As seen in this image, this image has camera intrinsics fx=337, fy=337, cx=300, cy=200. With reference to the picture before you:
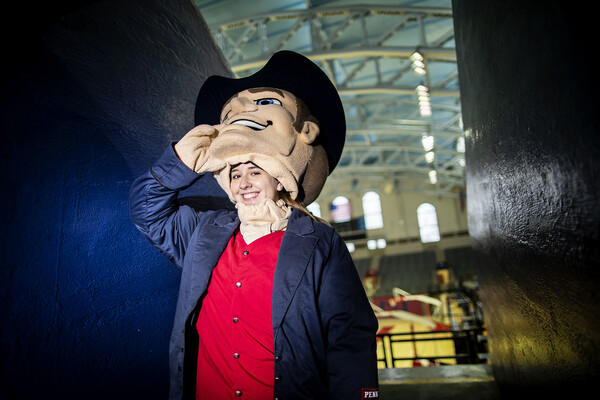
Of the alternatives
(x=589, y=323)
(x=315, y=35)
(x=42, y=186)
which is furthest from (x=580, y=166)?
(x=315, y=35)

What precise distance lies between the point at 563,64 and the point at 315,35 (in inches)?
294

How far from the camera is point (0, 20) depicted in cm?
113

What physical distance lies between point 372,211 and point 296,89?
23.2 metres

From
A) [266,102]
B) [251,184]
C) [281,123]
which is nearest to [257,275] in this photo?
[251,184]

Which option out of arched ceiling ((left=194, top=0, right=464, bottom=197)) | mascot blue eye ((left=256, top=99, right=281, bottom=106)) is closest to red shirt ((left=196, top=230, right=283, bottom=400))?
mascot blue eye ((left=256, top=99, right=281, bottom=106))

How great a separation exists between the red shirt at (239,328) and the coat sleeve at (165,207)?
0.93ft

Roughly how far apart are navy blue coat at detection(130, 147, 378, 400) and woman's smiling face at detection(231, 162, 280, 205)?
0.17 m

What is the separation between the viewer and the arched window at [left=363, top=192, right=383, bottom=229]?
79.4ft

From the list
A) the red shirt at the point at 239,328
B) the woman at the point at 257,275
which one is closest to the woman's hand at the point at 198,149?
the woman at the point at 257,275

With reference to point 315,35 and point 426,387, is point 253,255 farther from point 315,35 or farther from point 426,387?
point 315,35

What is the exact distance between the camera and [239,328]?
1.36 meters

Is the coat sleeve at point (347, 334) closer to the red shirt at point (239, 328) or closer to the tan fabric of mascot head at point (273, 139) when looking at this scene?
the red shirt at point (239, 328)

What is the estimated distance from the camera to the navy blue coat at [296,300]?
50.6 inches

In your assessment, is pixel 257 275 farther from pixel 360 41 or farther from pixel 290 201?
pixel 360 41
